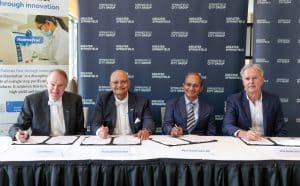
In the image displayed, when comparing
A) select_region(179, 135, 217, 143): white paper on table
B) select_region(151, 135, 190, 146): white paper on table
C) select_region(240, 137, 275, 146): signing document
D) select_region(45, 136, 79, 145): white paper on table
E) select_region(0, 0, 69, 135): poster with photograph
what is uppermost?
select_region(0, 0, 69, 135): poster with photograph

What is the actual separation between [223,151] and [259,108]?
1.12 meters

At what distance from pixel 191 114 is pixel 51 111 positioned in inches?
57.7

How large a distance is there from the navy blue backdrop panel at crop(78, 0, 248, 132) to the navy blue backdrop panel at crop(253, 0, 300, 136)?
0.24 metres

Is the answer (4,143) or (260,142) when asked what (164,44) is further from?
(4,143)

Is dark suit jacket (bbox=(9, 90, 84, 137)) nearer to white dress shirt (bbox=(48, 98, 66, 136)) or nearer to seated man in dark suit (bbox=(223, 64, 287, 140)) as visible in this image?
white dress shirt (bbox=(48, 98, 66, 136))

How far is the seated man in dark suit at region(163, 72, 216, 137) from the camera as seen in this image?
3371 mm

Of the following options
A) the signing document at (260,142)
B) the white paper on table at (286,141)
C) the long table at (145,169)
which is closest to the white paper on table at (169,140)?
the long table at (145,169)

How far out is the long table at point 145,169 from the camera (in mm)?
2127

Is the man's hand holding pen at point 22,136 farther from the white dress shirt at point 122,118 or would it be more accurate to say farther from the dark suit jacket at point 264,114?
the dark suit jacket at point 264,114

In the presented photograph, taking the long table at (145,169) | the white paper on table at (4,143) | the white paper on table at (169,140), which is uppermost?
the white paper on table at (169,140)

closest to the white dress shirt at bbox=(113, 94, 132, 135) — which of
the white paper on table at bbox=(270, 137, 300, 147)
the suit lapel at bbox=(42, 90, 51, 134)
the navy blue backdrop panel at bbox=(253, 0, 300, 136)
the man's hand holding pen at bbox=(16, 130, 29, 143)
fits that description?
the suit lapel at bbox=(42, 90, 51, 134)

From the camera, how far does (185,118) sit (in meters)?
3.38

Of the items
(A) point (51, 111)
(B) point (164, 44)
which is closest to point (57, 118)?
(A) point (51, 111)

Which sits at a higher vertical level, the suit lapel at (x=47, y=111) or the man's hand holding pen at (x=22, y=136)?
the suit lapel at (x=47, y=111)
